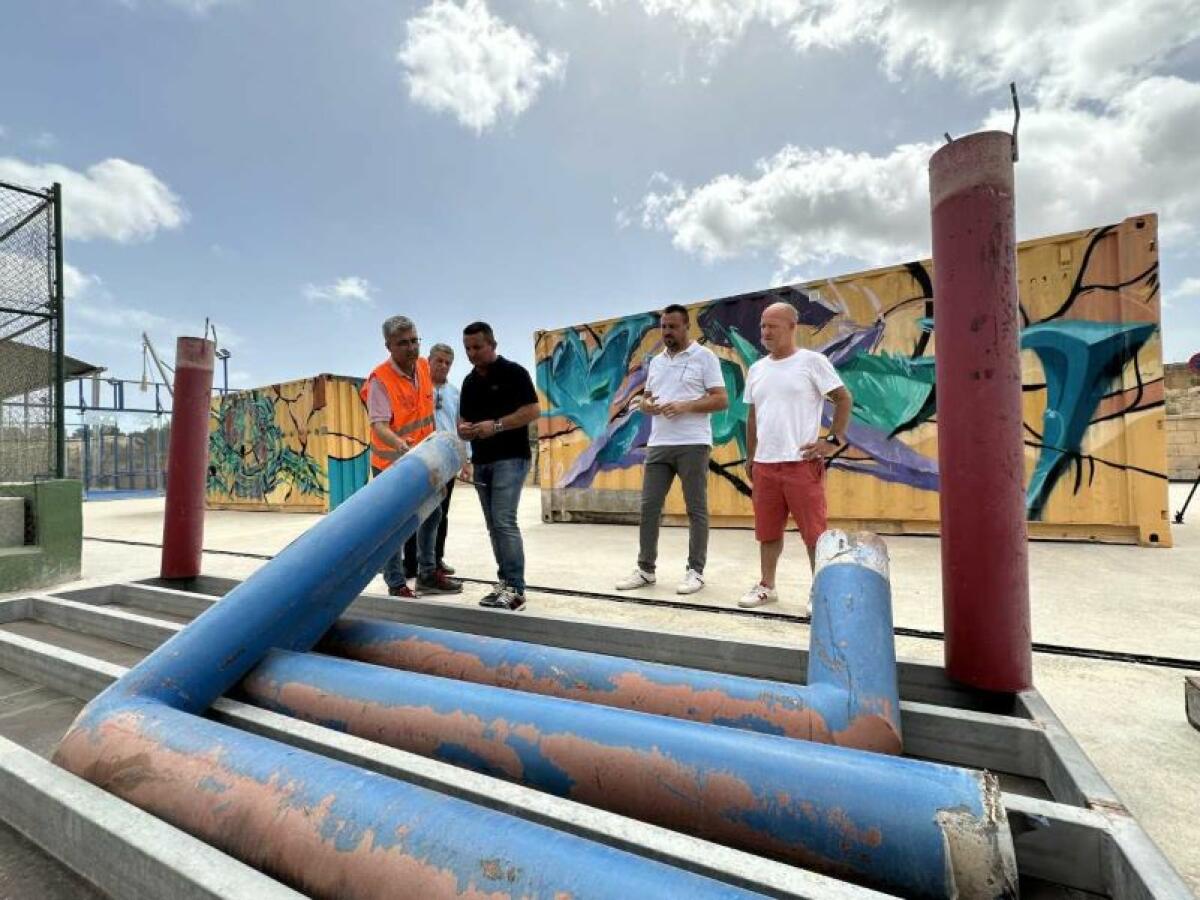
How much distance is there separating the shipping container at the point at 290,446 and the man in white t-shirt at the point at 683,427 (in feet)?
24.2

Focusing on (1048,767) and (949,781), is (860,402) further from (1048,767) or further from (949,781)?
(949,781)

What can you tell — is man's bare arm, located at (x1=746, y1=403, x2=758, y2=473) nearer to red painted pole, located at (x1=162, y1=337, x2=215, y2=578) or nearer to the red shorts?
the red shorts

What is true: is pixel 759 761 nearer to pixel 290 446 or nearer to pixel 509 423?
pixel 509 423

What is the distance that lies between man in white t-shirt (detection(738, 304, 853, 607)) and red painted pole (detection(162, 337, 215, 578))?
324 centimetres

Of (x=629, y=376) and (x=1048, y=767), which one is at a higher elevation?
(x=629, y=376)

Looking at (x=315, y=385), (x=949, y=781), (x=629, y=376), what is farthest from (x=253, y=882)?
(x=315, y=385)

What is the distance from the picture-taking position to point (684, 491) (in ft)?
12.2

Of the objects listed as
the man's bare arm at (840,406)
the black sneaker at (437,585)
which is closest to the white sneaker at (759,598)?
the man's bare arm at (840,406)

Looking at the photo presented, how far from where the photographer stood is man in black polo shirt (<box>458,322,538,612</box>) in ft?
10.8

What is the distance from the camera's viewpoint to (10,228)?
15.5 feet

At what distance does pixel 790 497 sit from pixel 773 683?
72.4 inches

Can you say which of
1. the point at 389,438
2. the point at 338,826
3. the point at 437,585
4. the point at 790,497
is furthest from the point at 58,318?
the point at 790,497

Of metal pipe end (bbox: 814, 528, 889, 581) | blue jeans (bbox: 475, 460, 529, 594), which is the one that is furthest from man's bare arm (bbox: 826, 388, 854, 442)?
blue jeans (bbox: 475, 460, 529, 594)

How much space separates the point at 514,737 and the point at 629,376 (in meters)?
6.44
